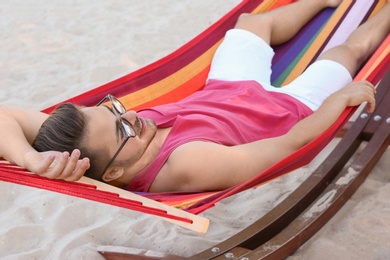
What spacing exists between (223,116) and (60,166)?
75 cm

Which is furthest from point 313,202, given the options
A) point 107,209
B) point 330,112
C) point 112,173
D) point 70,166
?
point 70,166

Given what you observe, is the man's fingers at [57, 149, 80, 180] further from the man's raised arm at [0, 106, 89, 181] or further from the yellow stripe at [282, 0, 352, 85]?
Result: the yellow stripe at [282, 0, 352, 85]

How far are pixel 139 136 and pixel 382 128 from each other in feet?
3.20

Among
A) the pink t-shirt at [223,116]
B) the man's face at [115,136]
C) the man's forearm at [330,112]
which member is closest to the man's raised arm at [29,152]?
the man's face at [115,136]

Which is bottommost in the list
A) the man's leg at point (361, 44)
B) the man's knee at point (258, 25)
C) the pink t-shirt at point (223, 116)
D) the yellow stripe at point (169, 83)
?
the pink t-shirt at point (223, 116)

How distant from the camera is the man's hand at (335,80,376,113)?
84.4 inches

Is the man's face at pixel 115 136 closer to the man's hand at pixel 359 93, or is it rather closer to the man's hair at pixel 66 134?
the man's hair at pixel 66 134

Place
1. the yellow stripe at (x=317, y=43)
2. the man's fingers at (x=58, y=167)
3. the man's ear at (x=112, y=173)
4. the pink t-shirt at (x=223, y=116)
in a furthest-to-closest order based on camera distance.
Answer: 1. the yellow stripe at (x=317, y=43)
2. the pink t-shirt at (x=223, y=116)
3. the man's ear at (x=112, y=173)
4. the man's fingers at (x=58, y=167)

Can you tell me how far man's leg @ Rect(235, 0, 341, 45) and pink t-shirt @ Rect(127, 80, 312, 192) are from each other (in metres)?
0.33

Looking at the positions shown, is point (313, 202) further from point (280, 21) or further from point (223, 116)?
point (280, 21)

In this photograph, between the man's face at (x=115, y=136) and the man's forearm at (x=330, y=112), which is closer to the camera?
the man's face at (x=115, y=136)

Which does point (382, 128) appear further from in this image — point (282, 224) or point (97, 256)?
point (97, 256)

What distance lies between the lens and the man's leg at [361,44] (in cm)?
253

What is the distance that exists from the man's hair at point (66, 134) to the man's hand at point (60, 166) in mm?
130
